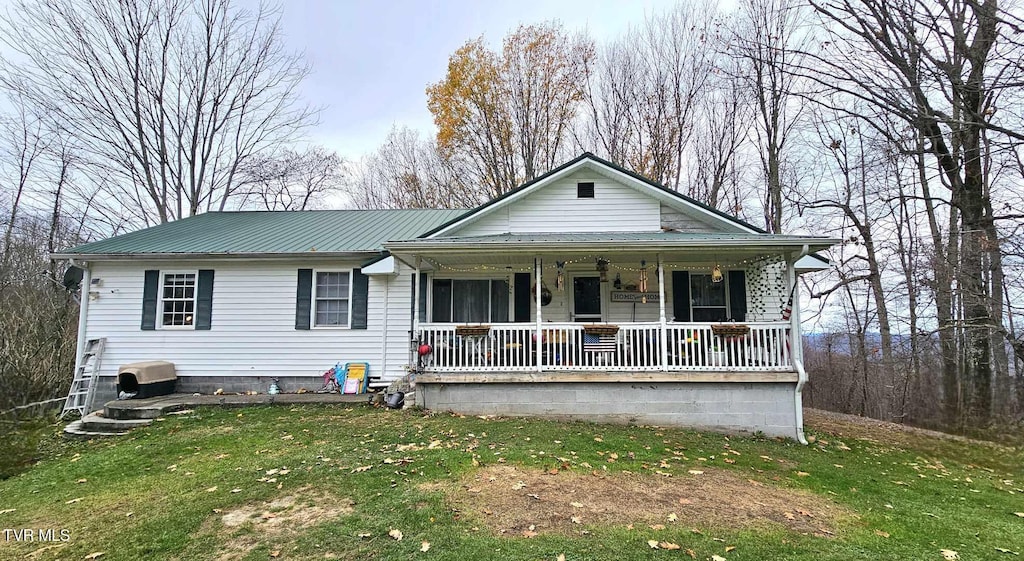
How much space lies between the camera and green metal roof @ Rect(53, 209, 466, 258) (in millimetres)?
10680

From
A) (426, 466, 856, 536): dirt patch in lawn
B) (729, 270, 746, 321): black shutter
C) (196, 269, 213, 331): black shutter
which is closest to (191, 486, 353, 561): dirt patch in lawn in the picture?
(426, 466, 856, 536): dirt patch in lawn

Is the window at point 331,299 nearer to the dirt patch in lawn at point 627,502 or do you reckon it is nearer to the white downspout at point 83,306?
the white downspout at point 83,306

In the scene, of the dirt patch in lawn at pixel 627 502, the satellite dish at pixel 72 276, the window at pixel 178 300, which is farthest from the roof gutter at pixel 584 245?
the satellite dish at pixel 72 276

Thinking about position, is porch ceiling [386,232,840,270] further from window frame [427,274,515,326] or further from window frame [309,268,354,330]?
window frame [309,268,354,330]

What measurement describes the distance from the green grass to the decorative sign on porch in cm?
339

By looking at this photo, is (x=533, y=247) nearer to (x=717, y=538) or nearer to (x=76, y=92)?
(x=717, y=538)

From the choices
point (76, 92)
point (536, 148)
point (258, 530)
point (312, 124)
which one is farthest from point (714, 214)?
point (76, 92)

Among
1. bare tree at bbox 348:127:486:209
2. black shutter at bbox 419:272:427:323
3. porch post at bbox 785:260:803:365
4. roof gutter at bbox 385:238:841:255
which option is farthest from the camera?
bare tree at bbox 348:127:486:209

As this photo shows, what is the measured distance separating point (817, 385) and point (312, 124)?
2400 cm

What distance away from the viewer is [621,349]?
9016 millimetres

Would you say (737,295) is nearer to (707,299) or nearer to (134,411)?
(707,299)

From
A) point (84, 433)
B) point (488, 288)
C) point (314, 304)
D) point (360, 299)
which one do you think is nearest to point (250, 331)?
point (314, 304)

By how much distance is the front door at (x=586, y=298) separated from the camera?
1078cm

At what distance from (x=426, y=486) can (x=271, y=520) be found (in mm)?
1478
